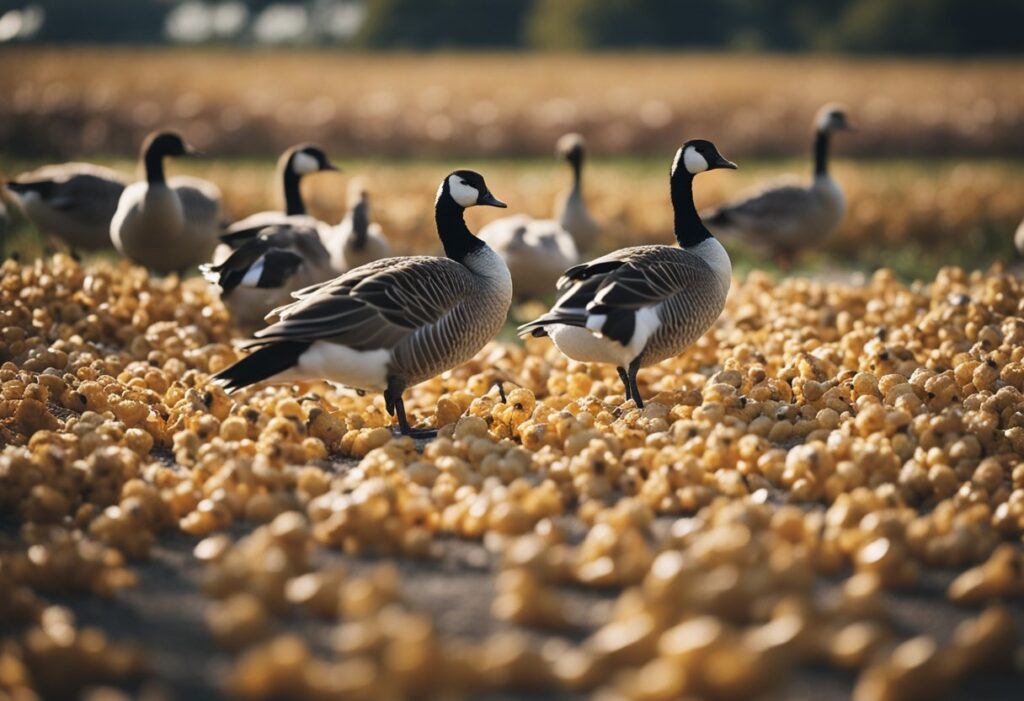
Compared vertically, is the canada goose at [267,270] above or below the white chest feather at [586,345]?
above

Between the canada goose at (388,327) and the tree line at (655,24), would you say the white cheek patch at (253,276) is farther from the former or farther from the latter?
the tree line at (655,24)

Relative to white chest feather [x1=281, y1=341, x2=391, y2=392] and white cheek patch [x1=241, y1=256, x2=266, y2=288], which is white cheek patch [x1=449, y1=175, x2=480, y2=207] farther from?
white cheek patch [x1=241, y1=256, x2=266, y2=288]

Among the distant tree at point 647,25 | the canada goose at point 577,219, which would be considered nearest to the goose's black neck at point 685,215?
the canada goose at point 577,219

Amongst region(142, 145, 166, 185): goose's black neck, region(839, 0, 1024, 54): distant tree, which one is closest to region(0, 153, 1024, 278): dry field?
region(142, 145, 166, 185): goose's black neck

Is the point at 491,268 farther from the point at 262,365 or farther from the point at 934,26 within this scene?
the point at 934,26

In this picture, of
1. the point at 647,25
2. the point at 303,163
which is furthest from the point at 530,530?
the point at 647,25

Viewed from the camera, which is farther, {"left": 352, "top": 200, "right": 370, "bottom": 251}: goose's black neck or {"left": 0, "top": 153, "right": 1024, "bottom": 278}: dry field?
{"left": 0, "top": 153, "right": 1024, "bottom": 278}: dry field

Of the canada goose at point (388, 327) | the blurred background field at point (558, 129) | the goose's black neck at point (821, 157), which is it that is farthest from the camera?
the blurred background field at point (558, 129)

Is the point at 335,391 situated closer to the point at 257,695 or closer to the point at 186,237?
the point at 186,237

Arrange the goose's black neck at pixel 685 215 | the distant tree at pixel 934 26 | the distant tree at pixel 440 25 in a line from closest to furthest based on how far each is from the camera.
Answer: the goose's black neck at pixel 685 215, the distant tree at pixel 934 26, the distant tree at pixel 440 25

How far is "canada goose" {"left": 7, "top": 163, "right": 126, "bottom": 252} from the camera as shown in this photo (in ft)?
37.9

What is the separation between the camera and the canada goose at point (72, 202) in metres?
11.6

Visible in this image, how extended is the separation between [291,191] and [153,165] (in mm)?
1335

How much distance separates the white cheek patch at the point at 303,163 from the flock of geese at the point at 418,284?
0.04 feet
